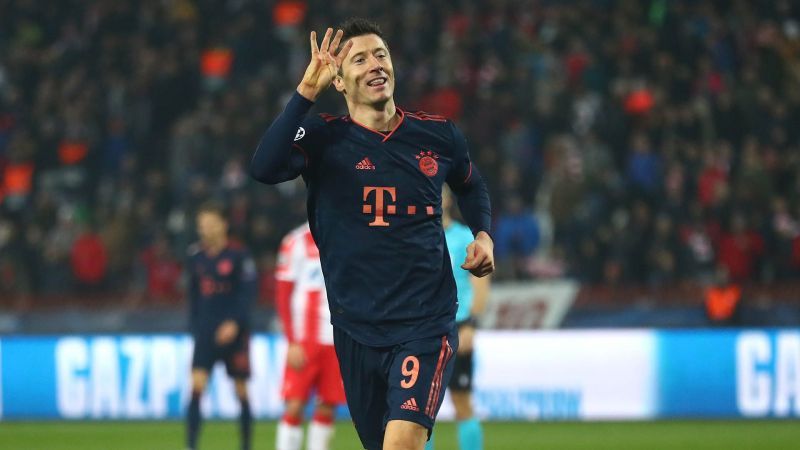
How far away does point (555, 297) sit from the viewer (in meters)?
14.5

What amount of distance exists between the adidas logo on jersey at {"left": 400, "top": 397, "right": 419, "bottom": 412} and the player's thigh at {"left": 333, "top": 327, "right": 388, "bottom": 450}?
0.18 meters

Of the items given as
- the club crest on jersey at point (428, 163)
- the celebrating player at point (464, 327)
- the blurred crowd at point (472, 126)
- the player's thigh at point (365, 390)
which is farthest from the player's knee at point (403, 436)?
the blurred crowd at point (472, 126)

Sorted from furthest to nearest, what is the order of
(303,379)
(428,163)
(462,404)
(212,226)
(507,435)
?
(507,435), (212,226), (303,379), (462,404), (428,163)

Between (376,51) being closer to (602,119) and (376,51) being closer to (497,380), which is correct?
(497,380)

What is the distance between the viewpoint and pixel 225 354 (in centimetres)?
1102

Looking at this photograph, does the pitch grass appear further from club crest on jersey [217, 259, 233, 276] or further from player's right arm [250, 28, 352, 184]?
player's right arm [250, 28, 352, 184]

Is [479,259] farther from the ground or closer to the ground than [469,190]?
closer to the ground

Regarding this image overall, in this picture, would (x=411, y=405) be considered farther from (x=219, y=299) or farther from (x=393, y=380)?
(x=219, y=299)

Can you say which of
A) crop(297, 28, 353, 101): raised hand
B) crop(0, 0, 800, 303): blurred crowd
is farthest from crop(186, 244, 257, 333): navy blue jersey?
crop(297, 28, 353, 101): raised hand

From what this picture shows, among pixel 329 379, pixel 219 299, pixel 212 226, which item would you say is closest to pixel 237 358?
pixel 219 299

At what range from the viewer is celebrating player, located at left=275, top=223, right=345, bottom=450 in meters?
9.23

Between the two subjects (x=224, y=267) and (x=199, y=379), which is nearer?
(x=199, y=379)

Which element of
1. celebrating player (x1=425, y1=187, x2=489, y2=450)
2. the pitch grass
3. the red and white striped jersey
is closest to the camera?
celebrating player (x1=425, y1=187, x2=489, y2=450)

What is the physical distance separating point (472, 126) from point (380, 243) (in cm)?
1223
